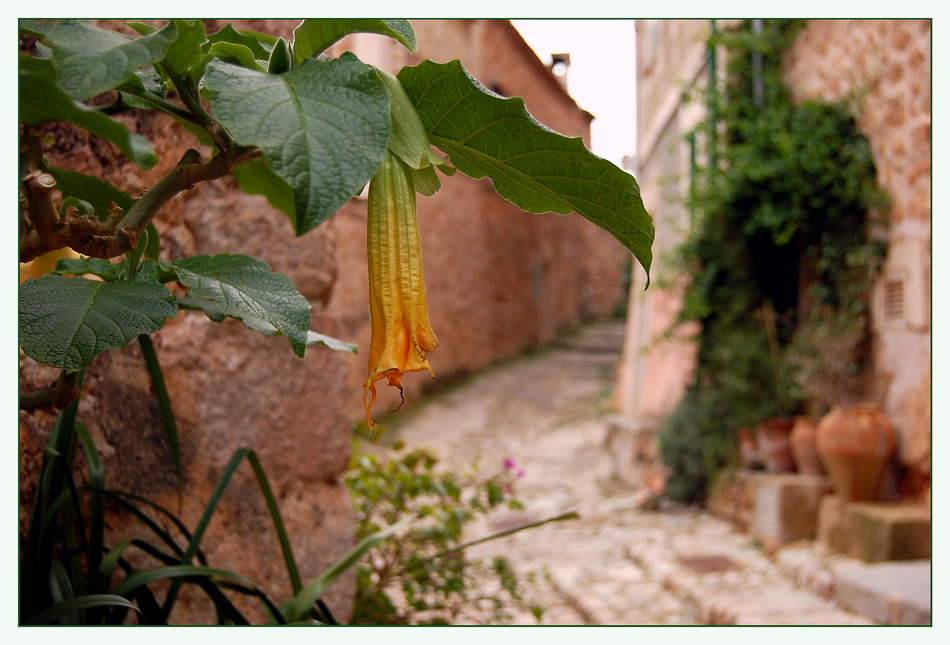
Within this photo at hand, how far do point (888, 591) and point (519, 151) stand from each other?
7.05 feet

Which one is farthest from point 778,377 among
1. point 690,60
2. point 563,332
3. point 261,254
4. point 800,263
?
point 563,332

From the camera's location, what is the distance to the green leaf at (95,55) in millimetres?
406

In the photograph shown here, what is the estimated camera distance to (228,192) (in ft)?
4.36

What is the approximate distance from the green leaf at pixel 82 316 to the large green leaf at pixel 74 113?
134mm

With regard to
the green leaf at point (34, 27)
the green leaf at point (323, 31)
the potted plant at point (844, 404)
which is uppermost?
the green leaf at point (34, 27)

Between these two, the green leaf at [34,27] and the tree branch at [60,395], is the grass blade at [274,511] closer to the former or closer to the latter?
the tree branch at [60,395]

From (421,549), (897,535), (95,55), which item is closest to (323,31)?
(95,55)

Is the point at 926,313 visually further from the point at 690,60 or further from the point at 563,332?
the point at 563,332

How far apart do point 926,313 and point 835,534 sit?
0.88m

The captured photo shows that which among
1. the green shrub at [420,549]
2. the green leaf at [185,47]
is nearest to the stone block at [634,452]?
the green shrub at [420,549]

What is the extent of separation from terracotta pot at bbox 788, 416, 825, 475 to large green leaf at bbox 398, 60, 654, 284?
10.0 feet

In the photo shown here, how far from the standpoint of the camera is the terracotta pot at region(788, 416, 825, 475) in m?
3.25

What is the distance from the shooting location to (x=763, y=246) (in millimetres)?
3840

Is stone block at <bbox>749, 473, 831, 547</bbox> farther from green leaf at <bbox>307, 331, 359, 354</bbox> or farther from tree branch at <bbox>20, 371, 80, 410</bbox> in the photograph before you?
tree branch at <bbox>20, 371, 80, 410</bbox>
